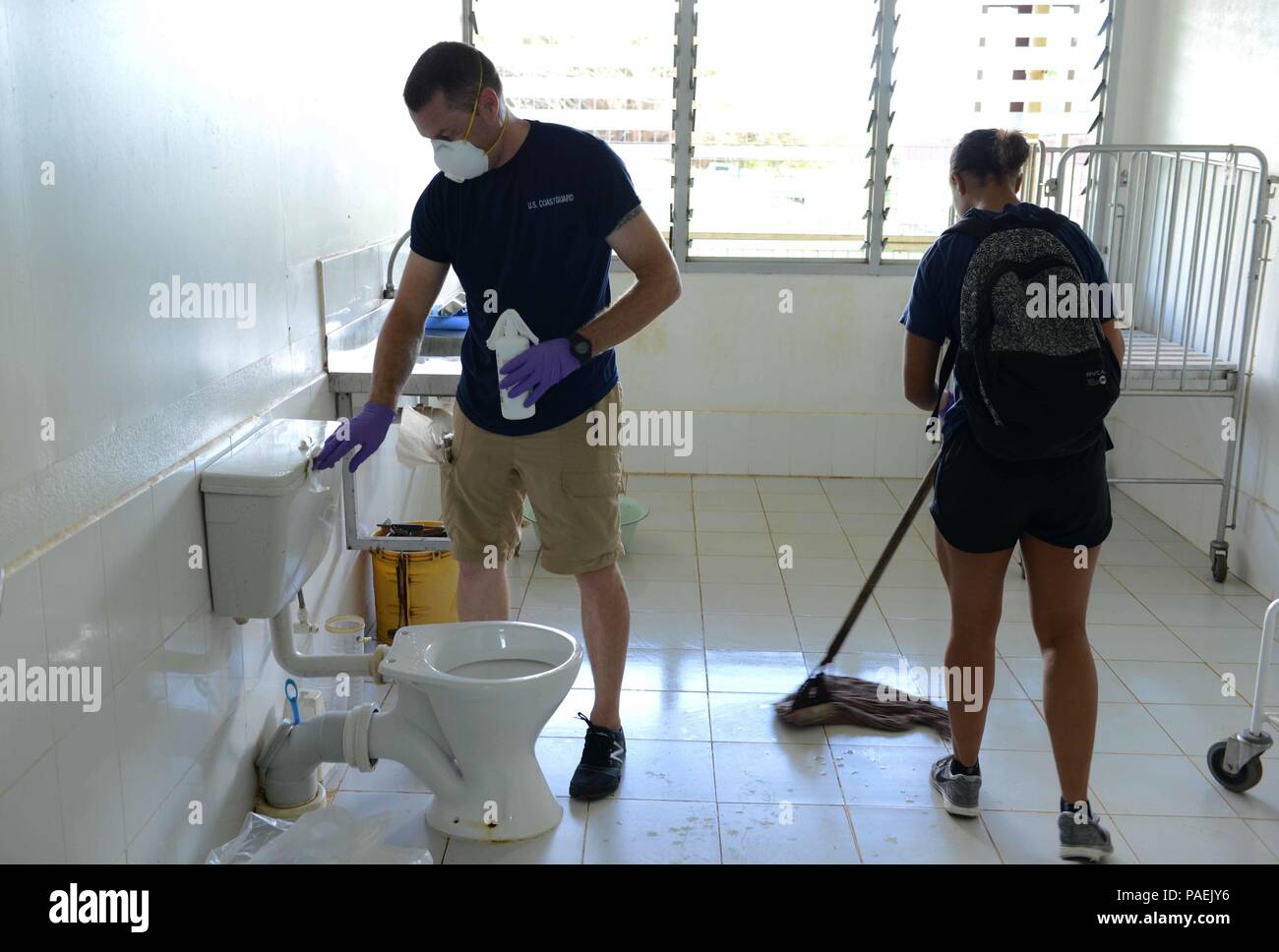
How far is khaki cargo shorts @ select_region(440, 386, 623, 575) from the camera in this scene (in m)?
2.33

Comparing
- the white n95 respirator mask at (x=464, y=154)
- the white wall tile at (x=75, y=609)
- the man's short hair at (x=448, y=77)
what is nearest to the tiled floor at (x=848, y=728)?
the white wall tile at (x=75, y=609)

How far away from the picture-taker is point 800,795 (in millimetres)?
2410

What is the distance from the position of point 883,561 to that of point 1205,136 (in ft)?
7.52

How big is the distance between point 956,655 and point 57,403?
154 centimetres

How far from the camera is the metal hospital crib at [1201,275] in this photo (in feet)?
11.7

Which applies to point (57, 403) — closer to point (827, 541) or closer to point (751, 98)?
point (827, 541)

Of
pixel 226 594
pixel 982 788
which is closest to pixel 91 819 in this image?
pixel 226 594

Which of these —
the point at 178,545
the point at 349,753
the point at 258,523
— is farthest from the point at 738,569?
the point at 178,545

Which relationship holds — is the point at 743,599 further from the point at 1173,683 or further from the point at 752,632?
the point at 1173,683

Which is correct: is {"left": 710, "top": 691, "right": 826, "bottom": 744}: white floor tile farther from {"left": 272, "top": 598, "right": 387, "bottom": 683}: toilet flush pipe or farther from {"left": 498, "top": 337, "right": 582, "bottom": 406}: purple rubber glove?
{"left": 498, "top": 337, "right": 582, "bottom": 406}: purple rubber glove

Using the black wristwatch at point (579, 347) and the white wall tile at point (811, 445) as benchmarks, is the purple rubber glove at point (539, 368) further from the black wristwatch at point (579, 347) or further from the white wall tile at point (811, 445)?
the white wall tile at point (811, 445)

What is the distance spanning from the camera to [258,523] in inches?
77.4

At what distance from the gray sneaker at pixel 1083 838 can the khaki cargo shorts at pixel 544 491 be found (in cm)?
98
